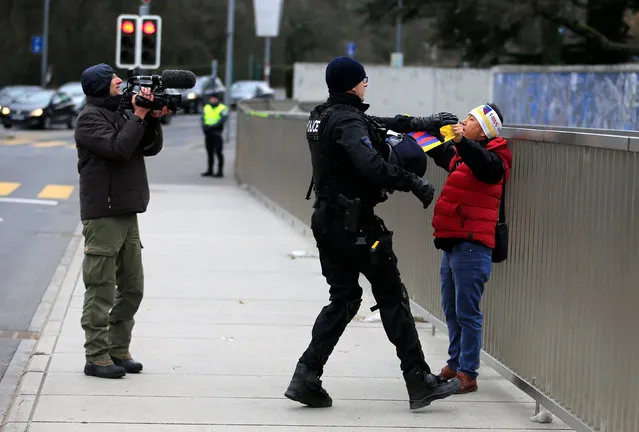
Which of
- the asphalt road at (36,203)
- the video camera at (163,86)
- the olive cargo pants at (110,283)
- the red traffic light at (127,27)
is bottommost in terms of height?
the asphalt road at (36,203)

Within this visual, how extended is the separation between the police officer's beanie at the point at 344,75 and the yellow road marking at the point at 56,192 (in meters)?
14.3

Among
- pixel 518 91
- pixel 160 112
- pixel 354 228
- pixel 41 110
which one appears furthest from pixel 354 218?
pixel 41 110

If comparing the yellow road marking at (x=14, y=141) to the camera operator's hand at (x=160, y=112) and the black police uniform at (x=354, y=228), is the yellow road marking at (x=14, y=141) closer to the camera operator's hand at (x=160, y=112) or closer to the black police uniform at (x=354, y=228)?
the camera operator's hand at (x=160, y=112)

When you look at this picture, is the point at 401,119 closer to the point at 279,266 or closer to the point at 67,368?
the point at 67,368

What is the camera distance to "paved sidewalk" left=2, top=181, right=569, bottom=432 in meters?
6.14

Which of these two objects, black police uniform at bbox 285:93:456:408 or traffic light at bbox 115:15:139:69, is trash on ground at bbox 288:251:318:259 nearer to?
black police uniform at bbox 285:93:456:408

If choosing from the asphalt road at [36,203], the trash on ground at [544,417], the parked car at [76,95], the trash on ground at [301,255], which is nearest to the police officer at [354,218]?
the trash on ground at [544,417]

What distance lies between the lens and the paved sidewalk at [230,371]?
6.14 metres

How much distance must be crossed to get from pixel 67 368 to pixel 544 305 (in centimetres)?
290

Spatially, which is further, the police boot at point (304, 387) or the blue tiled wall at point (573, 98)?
the blue tiled wall at point (573, 98)

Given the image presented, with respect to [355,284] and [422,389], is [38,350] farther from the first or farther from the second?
[422,389]

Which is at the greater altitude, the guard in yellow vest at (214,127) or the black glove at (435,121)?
the black glove at (435,121)

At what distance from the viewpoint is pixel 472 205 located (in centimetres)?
637

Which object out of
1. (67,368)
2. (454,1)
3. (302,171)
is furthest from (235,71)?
(67,368)
